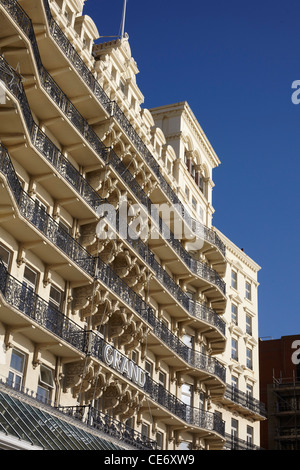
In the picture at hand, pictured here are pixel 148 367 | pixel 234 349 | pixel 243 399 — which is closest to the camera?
pixel 148 367

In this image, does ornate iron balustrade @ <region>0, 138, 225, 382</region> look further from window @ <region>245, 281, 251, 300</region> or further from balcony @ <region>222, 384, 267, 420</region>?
window @ <region>245, 281, 251, 300</region>

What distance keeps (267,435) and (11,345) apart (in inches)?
1673

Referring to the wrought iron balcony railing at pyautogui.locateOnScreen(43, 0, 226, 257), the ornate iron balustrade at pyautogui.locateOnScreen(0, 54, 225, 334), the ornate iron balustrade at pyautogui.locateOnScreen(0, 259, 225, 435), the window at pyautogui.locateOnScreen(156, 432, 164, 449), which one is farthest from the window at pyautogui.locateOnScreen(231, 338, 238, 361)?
the ornate iron balustrade at pyautogui.locateOnScreen(0, 259, 225, 435)

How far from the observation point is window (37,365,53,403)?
27797 mm

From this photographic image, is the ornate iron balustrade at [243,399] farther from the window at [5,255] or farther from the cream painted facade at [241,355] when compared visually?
the window at [5,255]

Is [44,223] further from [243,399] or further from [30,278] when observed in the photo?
[243,399]

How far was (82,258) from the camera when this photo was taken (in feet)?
101

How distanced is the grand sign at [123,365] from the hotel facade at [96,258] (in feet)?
0.27

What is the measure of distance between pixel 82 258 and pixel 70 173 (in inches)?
142

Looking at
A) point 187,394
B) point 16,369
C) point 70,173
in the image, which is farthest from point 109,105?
point 187,394

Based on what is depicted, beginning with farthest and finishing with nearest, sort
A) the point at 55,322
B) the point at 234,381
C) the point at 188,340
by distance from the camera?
the point at 234,381 → the point at 188,340 → the point at 55,322

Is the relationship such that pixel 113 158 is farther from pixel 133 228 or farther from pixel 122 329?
pixel 122 329

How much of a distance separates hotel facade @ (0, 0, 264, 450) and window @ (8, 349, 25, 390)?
7 centimetres

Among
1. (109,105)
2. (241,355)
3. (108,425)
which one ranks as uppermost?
(109,105)
